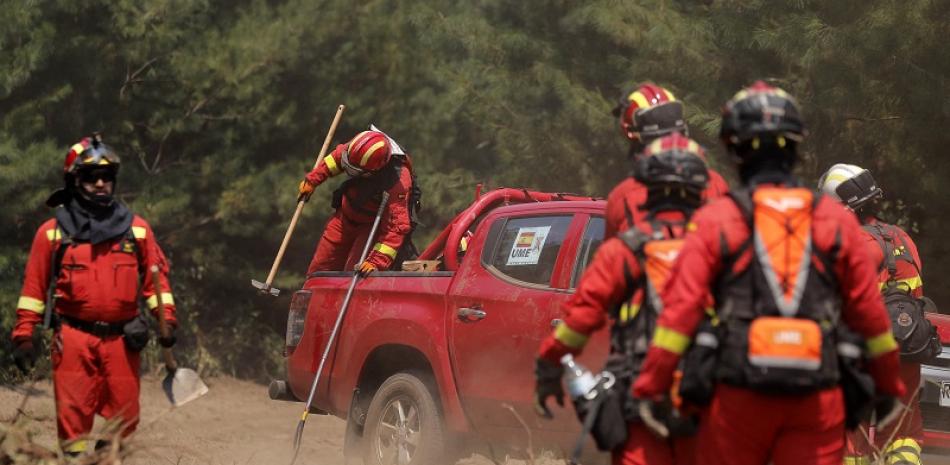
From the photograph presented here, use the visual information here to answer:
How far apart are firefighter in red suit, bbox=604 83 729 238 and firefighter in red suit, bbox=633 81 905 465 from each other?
2.51ft

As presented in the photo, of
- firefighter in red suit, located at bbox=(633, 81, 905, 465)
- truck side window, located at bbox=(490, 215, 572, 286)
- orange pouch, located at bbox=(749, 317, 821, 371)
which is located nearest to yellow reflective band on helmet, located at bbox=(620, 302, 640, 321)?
firefighter in red suit, located at bbox=(633, 81, 905, 465)

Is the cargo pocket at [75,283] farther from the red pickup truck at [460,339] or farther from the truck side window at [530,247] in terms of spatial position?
the truck side window at [530,247]

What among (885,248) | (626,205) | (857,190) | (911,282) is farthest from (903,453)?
(626,205)

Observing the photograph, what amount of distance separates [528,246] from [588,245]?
519 millimetres

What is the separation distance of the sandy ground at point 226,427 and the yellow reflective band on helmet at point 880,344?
13.4ft

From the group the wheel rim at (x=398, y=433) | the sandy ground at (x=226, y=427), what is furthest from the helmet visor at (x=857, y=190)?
the wheel rim at (x=398, y=433)

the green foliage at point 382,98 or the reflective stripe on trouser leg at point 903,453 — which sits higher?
the green foliage at point 382,98

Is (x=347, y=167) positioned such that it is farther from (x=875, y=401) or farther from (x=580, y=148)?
(x=875, y=401)

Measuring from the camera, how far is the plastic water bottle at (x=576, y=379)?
456cm

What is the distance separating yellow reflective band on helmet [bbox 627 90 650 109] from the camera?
17.8ft

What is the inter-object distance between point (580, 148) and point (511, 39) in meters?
1.60

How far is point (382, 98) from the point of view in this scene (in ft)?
55.5

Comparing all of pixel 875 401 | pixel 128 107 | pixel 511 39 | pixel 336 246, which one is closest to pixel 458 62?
pixel 511 39

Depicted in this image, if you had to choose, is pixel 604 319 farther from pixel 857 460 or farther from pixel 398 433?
pixel 398 433
